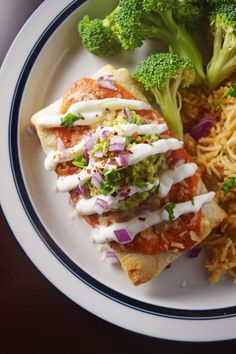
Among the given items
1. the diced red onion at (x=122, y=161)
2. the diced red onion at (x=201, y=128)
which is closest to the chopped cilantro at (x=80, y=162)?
the diced red onion at (x=122, y=161)

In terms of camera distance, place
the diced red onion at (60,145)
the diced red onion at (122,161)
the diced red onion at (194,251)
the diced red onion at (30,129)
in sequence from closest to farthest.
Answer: the diced red onion at (122,161) → the diced red onion at (60,145) → the diced red onion at (194,251) → the diced red onion at (30,129)

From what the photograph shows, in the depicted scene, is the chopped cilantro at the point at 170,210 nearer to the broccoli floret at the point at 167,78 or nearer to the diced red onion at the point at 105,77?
the broccoli floret at the point at 167,78

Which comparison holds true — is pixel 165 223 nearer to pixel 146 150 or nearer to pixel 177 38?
pixel 146 150

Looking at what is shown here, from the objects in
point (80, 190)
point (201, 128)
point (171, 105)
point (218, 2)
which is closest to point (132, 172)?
point (80, 190)

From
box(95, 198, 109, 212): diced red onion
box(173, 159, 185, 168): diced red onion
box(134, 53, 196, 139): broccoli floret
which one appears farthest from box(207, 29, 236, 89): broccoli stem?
box(95, 198, 109, 212): diced red onion

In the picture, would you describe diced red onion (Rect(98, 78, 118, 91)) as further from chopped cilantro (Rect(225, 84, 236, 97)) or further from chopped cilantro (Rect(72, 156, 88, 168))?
chopped cilantro (Rect(225, 84, 236, 97))
